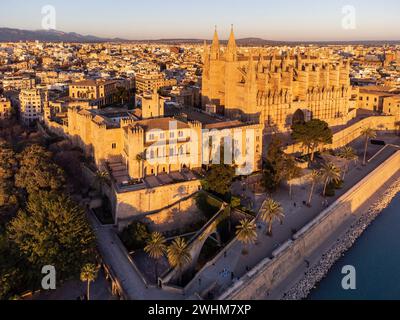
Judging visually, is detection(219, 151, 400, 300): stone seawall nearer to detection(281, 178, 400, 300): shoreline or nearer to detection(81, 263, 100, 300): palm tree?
detection(281, 178, 400, 300): shoreline

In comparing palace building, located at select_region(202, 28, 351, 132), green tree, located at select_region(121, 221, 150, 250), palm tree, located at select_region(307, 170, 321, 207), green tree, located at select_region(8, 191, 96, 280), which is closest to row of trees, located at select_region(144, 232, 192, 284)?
green tree, located at select_region(121, 221, 150, 250)

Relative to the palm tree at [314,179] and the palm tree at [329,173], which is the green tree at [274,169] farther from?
the palm tree at [329,173]

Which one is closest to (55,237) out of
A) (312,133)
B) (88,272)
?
(88,272)

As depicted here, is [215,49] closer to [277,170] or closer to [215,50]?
[215,50]

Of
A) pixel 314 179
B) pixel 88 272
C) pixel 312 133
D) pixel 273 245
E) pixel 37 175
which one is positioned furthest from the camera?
pixel 312 133
